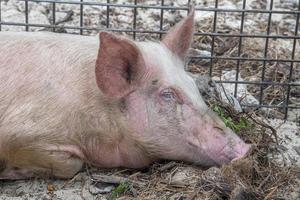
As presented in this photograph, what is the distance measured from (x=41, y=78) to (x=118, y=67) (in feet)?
1.40

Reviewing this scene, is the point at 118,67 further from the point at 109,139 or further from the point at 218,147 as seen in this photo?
the point at 218,147

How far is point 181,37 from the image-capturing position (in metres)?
4.64

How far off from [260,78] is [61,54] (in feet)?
6.31

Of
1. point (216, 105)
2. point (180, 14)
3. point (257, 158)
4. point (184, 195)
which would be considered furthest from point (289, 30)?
point (184, 195)

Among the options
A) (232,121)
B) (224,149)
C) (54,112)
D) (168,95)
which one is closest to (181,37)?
(168,95)

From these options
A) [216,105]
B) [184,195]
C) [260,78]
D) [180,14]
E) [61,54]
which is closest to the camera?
[184,195]

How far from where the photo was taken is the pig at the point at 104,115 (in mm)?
4305

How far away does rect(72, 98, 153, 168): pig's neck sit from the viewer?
4363mm

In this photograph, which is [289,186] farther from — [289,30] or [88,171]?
[289,30]

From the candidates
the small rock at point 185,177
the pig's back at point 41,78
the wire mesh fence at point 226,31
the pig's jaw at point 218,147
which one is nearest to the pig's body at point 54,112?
the pig's back at point 41,78

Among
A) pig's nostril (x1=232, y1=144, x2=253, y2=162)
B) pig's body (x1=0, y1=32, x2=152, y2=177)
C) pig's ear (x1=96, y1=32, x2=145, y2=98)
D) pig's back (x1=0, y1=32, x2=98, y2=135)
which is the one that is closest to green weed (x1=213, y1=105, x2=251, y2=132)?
pig's nostril (x1=232, y1=144, x2=253, y2=162)

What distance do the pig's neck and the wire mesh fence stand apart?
1.09 meters

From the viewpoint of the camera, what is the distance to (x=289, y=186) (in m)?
4.41

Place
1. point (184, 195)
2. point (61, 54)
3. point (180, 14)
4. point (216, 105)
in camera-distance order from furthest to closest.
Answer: point (180, 14), point (216, 105), point (61, 54), point (184, 195)
